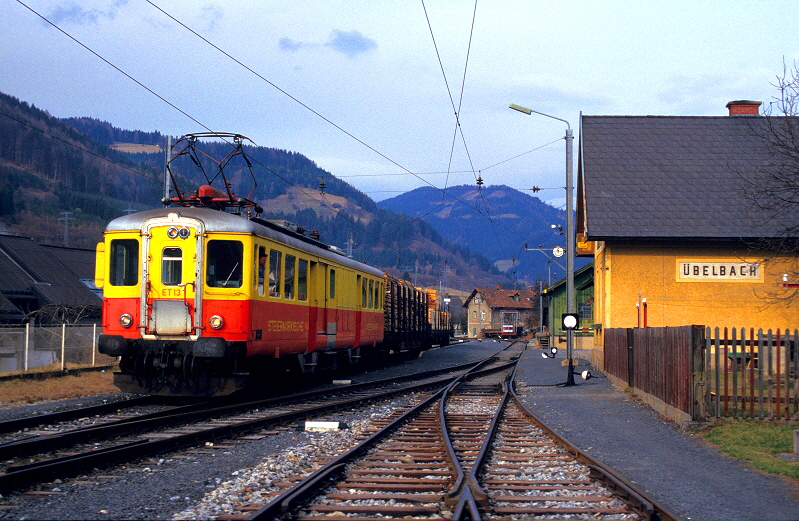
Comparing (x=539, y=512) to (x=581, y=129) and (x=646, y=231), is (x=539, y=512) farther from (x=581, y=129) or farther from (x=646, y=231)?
(x=581, y=129)

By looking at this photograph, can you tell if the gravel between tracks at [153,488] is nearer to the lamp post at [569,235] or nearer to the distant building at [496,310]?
the lamp post at [569,235]

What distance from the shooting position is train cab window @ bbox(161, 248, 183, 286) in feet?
39.7

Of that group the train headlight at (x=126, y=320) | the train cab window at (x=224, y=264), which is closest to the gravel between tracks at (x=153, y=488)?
the train cab window at (x=224, y=264)

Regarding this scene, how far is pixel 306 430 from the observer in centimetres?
1023

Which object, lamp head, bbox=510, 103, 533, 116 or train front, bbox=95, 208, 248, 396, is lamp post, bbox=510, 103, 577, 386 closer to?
lamp head, bbox=510, 103, 533, 116

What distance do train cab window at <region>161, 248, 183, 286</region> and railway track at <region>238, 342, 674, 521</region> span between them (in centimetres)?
436

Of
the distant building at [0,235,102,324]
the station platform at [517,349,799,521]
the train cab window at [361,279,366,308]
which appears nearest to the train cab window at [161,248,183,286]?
the station platform at [517,349,799,521]

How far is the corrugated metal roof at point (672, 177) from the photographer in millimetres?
20328

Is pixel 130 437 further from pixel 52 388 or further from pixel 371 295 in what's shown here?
pixel 371 295

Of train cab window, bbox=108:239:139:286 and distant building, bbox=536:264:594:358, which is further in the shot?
distant building, bbox=536:264:594:358

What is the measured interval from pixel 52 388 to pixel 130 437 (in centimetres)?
734

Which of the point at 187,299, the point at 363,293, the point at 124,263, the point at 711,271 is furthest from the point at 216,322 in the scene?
the point at 711,271

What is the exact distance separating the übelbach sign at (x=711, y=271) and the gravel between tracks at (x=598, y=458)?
988 cm

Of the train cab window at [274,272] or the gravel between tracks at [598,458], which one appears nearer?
the gravel between tracks at [598,458]
